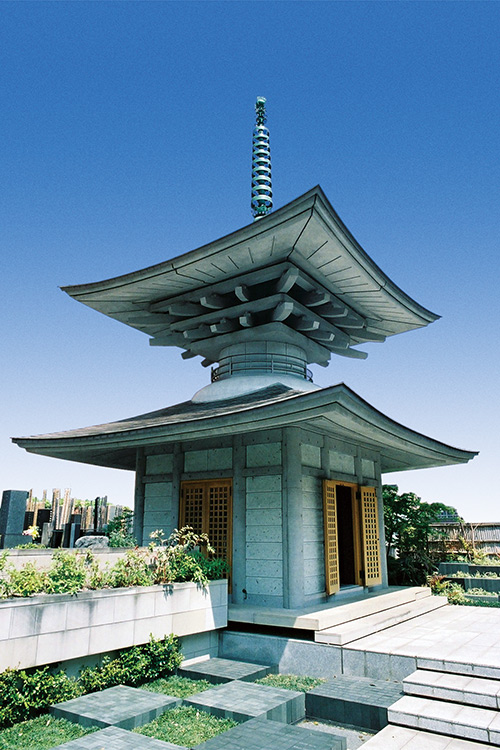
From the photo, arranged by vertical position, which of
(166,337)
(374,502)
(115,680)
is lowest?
(115,680)

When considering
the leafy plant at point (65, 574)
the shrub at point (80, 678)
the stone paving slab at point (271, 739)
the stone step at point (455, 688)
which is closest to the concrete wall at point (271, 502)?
the shrub at point (80, 678)

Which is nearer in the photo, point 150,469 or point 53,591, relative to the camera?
point 53,591

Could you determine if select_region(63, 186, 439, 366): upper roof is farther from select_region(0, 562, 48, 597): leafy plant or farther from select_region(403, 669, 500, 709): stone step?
select_region(403, 669, 500, 709): stone step

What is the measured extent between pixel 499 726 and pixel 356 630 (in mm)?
2853

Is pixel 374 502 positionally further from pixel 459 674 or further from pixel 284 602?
pixel 459 674

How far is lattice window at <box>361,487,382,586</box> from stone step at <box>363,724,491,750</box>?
5.47 meters

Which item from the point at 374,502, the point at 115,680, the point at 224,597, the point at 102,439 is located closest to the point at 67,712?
the point at 115,680

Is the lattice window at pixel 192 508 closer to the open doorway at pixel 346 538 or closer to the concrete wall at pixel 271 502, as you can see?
the concrete wall at pixel 271 502

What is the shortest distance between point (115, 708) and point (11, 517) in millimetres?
4677

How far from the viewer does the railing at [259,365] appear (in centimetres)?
1095

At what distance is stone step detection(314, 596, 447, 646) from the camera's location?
7199 millimetres

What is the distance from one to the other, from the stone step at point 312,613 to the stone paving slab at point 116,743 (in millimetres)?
3446

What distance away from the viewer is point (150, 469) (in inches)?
421

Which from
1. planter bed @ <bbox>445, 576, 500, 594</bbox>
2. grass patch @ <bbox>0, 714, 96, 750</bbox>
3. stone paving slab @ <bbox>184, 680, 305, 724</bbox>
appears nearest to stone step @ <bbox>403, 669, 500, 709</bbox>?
stone paving slab @ <bbox>184, 680, 305, 724</bbox>
